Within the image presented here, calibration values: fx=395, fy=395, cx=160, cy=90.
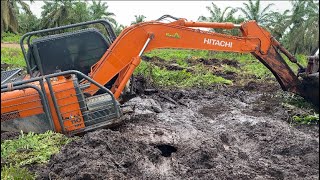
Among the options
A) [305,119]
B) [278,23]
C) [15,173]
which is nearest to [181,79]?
[305,119]

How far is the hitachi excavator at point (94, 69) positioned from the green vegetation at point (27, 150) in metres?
0.40

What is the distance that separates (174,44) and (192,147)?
210cm

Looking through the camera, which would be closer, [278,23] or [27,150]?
[27,150]

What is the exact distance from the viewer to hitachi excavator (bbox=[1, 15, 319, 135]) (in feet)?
20.2

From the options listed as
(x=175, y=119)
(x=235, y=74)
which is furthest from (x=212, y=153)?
(x=235, y=74)

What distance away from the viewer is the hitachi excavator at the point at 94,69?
614cm

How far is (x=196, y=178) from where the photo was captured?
5152 millimetres

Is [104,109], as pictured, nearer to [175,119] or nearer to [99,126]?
[99,126]

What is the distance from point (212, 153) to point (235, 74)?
30.3 ft

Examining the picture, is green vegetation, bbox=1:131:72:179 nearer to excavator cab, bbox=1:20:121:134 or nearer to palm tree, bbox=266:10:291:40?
excavator cab, bbox=1:20:121:134

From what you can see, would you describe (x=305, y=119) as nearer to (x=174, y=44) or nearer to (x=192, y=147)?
(x=192, y=147)

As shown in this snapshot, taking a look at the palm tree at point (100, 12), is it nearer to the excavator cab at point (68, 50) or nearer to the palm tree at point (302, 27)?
the palm tree at point (302, 27)

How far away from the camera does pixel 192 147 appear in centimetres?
630

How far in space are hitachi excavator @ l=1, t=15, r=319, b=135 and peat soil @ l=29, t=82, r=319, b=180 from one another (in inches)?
21.8
